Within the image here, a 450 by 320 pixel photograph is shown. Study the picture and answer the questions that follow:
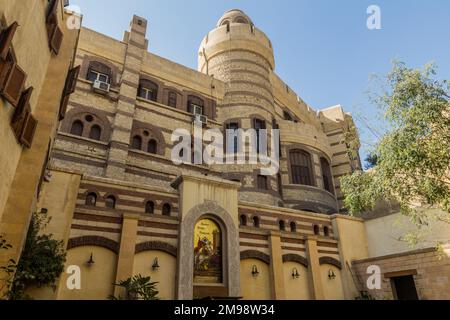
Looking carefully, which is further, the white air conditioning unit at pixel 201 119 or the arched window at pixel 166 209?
the white air conditioning unit at pixel 201 119

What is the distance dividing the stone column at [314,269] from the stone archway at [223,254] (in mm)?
3843

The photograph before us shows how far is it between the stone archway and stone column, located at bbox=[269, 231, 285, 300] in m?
1.81

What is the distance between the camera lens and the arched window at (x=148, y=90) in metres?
19.4

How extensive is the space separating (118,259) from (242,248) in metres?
4.94

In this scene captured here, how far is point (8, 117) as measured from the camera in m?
6.15

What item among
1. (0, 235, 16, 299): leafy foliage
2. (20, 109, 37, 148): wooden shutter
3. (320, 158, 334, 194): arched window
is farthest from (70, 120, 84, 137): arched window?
(320, 158, 334, 194): arched window

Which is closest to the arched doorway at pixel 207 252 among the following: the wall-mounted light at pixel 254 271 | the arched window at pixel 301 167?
the wall-mounted light at pixel 254 271

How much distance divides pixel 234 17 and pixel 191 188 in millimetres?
21085

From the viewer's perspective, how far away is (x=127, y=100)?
17.5 m

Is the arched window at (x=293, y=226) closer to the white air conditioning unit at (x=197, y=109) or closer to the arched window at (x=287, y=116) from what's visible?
the white air conditioning unit at (x=197, y=109)

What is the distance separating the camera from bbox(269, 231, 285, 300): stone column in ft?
40.9

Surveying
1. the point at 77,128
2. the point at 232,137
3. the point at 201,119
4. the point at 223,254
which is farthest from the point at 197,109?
the point at 223,254

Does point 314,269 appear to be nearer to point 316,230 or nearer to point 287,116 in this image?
point 316,230

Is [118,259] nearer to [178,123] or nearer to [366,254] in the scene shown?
[178,123]
